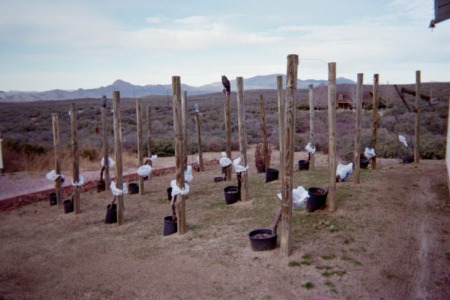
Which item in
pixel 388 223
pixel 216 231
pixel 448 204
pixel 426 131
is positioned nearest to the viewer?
pixel 388 223

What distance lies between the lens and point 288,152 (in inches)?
196

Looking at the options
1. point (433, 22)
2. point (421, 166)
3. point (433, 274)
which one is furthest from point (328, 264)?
Result: point (421, 166)

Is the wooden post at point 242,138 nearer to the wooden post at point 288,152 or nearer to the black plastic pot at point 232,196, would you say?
the black plastic pot at point 232,196

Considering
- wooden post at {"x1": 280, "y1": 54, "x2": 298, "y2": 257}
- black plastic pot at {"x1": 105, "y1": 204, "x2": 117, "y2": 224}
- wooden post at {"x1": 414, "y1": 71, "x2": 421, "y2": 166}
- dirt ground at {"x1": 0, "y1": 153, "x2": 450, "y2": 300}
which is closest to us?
dirt ground at {"x1": 0, "y1": 153, "x2": 450, "y2": 300}

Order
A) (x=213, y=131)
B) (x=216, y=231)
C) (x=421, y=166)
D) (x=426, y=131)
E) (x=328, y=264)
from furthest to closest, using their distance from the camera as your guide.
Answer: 1. (x=213, y=131)
2. (x=426, y=131)
3. (x=421, y=166)
4. (x=216, y=231)
5. (x=328, y=264)

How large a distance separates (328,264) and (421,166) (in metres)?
6.71

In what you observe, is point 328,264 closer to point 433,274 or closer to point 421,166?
point 433,274

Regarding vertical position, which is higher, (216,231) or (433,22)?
(433,22)

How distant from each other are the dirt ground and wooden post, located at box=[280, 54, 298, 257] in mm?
249

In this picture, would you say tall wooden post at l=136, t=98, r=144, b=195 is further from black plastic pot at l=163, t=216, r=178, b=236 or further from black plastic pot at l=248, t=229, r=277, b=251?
black plastic pot at l=248, t=229, r=277, b=251

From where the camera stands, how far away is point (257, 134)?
21.6 m

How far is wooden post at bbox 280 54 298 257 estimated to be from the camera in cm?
486

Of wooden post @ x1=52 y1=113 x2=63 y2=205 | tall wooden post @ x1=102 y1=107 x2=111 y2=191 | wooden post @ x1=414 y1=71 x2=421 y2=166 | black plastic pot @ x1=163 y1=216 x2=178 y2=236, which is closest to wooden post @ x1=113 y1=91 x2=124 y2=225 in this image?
black plastic pot @ x1=163 y1=216 x2=178 y2=236

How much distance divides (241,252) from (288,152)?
1.49m
